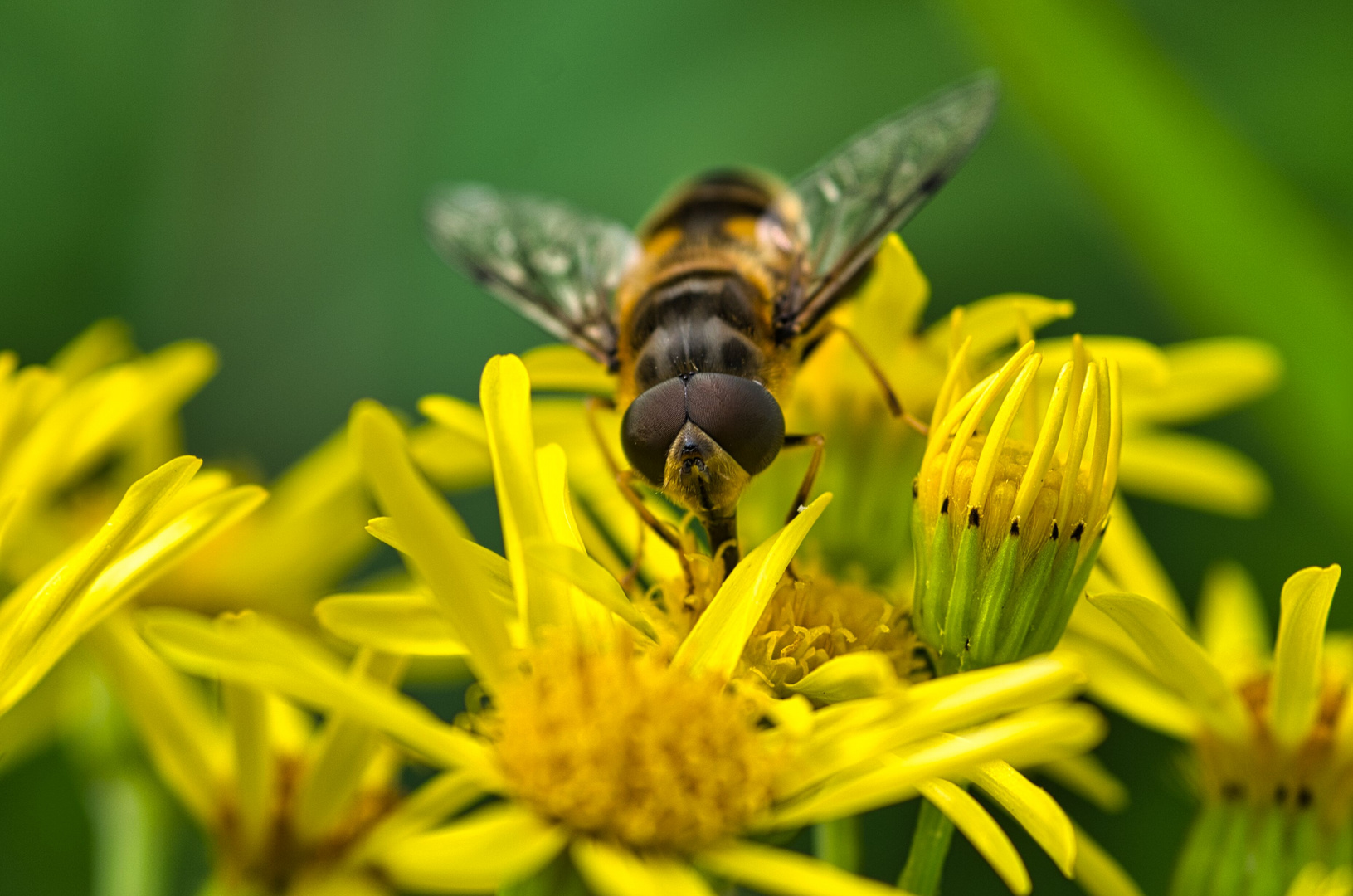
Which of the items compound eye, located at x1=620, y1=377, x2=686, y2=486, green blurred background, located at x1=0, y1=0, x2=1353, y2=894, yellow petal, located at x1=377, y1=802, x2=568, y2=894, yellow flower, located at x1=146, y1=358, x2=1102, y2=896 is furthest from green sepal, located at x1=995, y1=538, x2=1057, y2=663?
green blurred background, located at x1=0, y1=0, x2=1353, y2=894

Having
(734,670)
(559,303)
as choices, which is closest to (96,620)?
(734,670)

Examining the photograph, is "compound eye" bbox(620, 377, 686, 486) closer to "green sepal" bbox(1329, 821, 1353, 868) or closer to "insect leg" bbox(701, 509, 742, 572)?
"insect leg" bbox(701, 509, 742, 572)

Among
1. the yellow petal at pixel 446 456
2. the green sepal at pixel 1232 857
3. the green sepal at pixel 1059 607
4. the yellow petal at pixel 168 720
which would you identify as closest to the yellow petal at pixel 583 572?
the green sepal at pixel 1059 607

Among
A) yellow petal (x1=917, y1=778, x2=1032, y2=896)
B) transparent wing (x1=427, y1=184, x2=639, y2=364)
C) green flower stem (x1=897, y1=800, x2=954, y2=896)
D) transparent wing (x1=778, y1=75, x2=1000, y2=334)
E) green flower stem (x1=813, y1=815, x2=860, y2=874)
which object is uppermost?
transparent wing (x1=778, y1=75, x2=1000, y2=334)

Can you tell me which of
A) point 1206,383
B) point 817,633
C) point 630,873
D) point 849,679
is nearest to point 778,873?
point 630,873

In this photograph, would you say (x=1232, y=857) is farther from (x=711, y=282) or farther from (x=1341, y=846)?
(x=711, y=282)

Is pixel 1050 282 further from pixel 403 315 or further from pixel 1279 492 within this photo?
pixel 403 315
